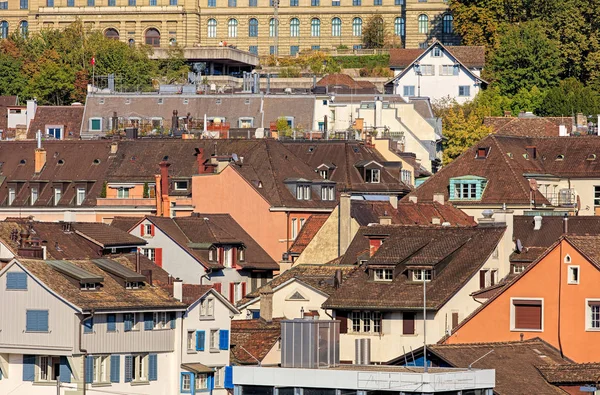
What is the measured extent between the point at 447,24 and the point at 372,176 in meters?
78.5

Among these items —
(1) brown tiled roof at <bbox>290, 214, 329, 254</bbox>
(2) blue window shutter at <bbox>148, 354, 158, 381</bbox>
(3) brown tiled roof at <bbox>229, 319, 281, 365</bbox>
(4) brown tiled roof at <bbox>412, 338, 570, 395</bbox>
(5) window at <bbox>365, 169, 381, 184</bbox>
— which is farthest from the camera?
(5) window at <bbox>365, 169, 381, 184</bbox>

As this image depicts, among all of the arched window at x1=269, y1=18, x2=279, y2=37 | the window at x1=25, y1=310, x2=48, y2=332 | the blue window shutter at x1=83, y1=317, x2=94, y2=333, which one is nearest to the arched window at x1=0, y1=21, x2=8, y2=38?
the arched window at x1=269, y1=18, x2=279, y2=37

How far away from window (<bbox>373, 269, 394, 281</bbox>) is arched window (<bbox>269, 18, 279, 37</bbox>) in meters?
123

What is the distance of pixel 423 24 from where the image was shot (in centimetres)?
18400

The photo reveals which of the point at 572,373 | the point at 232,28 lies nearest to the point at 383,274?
the point at 572,373

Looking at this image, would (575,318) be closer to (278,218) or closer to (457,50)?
(278,218)

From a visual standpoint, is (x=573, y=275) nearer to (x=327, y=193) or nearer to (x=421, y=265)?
(x=421, y=265)

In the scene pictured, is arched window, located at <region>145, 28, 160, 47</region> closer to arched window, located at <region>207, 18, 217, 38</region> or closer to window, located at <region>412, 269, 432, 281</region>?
arched window, located at <region>207, 18, 217, 38</region>

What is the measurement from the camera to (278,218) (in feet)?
312

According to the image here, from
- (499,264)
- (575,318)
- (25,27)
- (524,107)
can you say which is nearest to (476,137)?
(524,107)

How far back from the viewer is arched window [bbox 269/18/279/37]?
193 meters

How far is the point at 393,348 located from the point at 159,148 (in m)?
38.8

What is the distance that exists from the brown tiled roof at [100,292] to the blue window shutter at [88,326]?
40 centimetres

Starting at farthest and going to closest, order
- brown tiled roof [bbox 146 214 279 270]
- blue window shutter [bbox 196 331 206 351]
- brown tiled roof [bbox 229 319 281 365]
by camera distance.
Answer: brown tiled roof [bbox 146 214 279 270] → blue window shutter [bbox 196 331 206 351] → brown tiled roof [bbox 229 319 281 365]
